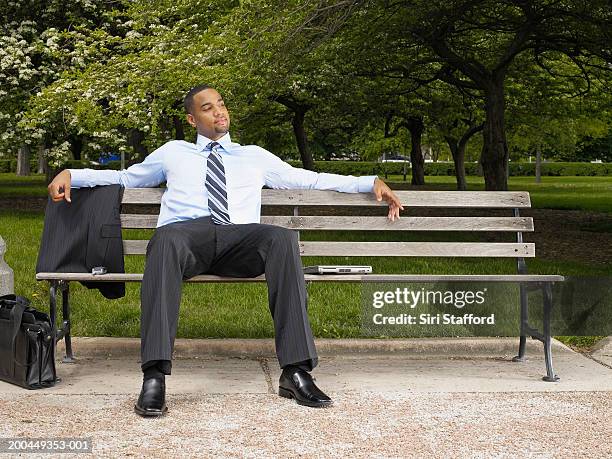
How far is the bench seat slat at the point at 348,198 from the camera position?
5.91 m

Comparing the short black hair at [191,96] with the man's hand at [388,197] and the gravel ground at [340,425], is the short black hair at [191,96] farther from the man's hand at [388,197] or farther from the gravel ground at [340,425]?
the gravel ground at [340,425]

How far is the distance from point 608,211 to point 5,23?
45.8 feet

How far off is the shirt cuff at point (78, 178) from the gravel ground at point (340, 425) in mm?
1214

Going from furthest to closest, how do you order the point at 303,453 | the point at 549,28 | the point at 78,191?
the point at 549,28 < the point at 78,191 < the point at 303,453

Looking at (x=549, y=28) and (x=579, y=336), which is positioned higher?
(x=549, y=28)

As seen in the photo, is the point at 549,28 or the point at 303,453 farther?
the point at 549,28

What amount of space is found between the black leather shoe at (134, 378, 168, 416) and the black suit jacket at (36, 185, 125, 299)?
1.07 m

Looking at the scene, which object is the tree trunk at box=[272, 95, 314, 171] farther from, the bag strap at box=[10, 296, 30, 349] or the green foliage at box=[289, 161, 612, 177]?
the green foliage at box=[289, 161, 612, 177]

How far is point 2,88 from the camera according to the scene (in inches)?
819

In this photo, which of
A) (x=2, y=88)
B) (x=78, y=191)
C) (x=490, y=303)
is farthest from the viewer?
(x=2, y=88)

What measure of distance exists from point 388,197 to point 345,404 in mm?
1283

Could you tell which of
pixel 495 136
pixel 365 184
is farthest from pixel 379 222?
pixel 495 136

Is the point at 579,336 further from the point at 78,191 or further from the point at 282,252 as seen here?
the point at 78,191

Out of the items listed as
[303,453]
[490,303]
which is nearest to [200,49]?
[490,303]
